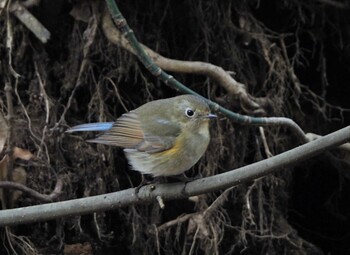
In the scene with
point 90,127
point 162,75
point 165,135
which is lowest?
point 165,135

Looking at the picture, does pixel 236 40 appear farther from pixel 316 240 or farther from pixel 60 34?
pixel 316 240

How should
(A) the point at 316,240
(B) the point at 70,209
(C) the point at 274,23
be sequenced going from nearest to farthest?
(B) the point at 70,209, (C) the point at 274,23, (A) the point at 316,240

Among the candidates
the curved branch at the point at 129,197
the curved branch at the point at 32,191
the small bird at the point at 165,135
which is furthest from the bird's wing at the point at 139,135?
the curved branch at the point at 32,191

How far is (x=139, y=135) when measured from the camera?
3.00 m

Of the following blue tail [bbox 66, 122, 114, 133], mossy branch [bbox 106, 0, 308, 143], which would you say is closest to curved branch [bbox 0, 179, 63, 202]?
blue tail [bbox 66, 122, 114, 133]

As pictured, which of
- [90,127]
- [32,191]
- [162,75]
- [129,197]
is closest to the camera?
[129,197]

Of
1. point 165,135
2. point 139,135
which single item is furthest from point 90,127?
point 165,135

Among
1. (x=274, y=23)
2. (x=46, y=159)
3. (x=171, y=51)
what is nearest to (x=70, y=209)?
(x=46, y=159)

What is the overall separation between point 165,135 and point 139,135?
5.1 inches

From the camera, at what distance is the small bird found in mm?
2893

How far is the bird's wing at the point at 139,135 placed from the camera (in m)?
2.92

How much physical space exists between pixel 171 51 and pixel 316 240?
1.61 metres

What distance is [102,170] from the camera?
361 centimetres

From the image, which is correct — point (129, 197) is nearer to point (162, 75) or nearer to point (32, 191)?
point (162, 75)
